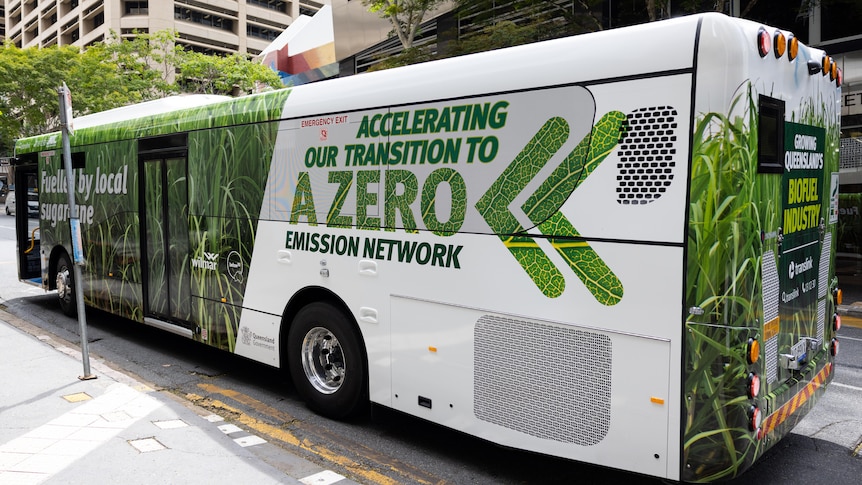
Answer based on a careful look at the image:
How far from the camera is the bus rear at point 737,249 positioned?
365 cm

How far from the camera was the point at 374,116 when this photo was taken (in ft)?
17.9

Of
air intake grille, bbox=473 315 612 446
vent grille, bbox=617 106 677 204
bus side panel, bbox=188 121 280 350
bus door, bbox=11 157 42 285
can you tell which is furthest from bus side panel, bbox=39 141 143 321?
vent grille, bbox=617 106 677 204

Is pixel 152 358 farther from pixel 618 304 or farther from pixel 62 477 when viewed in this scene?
pixel 618 304

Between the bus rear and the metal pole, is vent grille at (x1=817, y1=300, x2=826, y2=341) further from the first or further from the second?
the metal pole

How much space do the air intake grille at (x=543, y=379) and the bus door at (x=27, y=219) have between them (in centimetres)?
957

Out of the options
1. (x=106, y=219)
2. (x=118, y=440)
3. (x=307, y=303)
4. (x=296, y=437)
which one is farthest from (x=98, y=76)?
(x=296, y=437)

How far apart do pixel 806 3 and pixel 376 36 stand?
46.4ft

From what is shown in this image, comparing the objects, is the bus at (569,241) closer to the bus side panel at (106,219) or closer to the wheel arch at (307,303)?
the wheel arch at (307,303)

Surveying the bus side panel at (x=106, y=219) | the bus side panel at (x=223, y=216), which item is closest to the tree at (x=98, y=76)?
the bus side panel at (x=106, y=219)

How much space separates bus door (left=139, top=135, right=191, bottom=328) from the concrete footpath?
1.14 metres

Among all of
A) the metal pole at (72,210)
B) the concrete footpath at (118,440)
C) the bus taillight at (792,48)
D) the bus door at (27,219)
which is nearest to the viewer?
the bus taillight at (792,48)

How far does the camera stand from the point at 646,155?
3.84 m

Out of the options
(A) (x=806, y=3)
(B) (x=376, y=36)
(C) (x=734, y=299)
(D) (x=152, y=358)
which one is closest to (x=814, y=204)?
(C) (x=734, y=299)

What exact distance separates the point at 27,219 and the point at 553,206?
10583 millimetres
